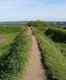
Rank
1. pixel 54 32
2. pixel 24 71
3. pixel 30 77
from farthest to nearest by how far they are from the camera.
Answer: pixel 54 32, pixel 24 71, pixel 30 77

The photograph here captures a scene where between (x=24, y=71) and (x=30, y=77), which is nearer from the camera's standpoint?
(x=30, y=77)

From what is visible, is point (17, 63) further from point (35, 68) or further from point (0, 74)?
point (0, 74)

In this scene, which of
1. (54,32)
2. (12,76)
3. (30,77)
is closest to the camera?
(12,76)

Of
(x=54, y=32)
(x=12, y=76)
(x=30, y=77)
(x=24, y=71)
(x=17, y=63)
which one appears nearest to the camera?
(x=12, y=76)

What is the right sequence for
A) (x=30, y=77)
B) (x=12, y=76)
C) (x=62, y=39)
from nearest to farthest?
1. (x=12, y=76)
2. (x=30, y=77)
3. (x=62, y=39)

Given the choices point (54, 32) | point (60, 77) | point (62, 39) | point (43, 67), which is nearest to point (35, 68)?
point (43, 67)

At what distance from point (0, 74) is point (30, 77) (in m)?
1.37

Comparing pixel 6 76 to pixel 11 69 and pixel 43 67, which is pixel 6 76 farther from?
pixel 43 67

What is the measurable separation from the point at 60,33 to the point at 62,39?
307 centimetres

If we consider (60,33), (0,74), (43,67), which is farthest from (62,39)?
(0,74)

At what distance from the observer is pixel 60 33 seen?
173 feet

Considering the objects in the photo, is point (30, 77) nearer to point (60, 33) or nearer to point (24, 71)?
point (24, 71)

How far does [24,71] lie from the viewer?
559 inches

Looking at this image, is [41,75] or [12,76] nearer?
[12,76]
